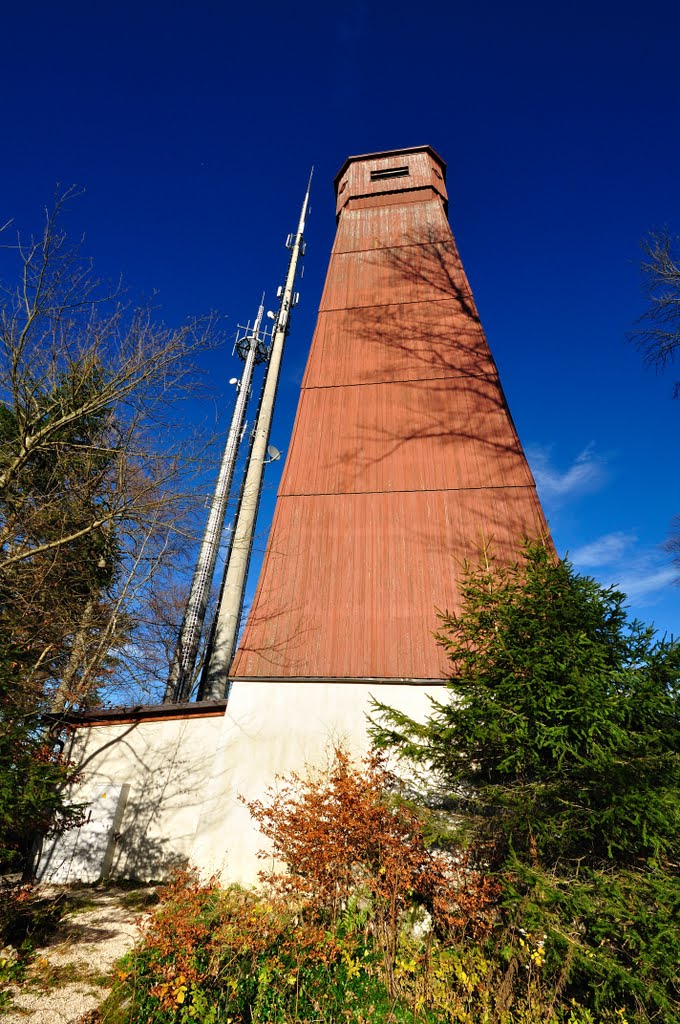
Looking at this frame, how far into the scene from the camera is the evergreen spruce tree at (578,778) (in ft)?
12.8

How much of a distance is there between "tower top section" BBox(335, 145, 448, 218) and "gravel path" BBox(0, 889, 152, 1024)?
17801 mm

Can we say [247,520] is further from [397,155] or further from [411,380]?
[397,155]

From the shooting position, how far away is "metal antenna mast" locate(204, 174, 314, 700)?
13.4 metres

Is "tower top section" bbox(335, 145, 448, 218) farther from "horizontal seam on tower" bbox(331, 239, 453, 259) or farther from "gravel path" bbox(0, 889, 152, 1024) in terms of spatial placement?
"gravel path" bbox(0, 889, 152, 1024)

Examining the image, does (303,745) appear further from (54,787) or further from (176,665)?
(176,665)

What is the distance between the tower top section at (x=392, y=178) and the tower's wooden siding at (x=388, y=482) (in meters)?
2.75

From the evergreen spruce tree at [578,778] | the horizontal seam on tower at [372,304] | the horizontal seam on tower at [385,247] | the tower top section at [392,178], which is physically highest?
the tower top section at [392,178]

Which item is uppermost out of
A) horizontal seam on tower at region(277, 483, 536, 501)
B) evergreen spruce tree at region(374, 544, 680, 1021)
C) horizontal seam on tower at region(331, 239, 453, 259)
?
horizontal seam on tower at region(331, 239, 453, 259)

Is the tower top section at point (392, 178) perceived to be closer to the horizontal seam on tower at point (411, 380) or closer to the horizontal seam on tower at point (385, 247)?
the horizontal seam on tower at point (385, 247)

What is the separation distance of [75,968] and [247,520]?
1217 cm

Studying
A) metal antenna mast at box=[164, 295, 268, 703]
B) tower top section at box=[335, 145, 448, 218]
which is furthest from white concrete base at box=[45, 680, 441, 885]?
tower top section at box=[335, 145, 448, 218]

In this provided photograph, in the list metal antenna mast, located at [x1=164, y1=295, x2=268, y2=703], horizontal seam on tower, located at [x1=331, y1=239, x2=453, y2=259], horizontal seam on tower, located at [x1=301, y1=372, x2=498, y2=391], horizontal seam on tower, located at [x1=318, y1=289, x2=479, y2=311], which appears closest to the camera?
horizontal seam on tower, located at [x1=301, y1=372, x2=498, y2=391]

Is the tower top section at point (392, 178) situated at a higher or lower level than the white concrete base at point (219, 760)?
higher

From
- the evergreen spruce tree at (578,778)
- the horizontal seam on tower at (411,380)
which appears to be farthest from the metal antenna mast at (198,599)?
the evergreen spruce tree at (578,778)
